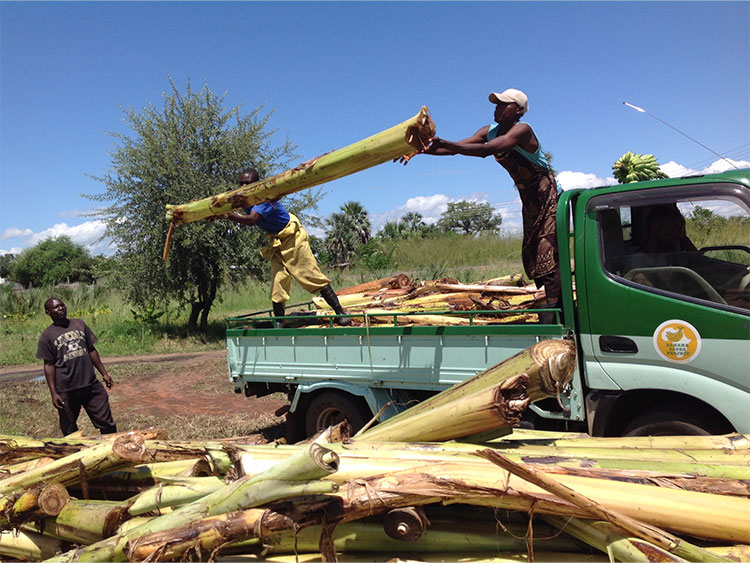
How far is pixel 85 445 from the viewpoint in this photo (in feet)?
12.0

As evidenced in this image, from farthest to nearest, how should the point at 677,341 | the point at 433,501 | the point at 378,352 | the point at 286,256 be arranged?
the point at 286,256, the point at 378,352, the point at 677,341, the point at 433,501

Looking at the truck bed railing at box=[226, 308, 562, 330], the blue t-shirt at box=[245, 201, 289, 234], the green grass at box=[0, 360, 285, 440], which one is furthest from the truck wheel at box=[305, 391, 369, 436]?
the blue t-shirt at box=[245, 201, 289, 234]

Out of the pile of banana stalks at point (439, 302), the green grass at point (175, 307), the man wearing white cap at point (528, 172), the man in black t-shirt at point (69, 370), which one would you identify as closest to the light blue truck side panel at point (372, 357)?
the pile of banana stalks at point (439, 302)

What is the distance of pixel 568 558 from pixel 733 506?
729 mm

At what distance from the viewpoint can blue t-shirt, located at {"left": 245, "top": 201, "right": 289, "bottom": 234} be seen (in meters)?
5.89

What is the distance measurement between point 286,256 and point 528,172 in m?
2.96

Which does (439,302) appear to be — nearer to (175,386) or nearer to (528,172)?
(528,172)

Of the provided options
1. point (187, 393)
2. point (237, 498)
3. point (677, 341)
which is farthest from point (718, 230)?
point (187, 393)

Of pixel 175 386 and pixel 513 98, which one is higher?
pixel 513 98

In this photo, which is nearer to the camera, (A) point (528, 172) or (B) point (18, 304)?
(A) point (528, 172)

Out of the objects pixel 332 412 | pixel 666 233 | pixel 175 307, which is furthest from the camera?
pixel 175 307

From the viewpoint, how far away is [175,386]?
10.3 metres

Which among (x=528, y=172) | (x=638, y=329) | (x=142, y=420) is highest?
(x=528, y=172)

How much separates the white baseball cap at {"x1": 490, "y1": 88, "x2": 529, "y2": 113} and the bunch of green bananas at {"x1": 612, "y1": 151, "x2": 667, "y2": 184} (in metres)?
1.18
